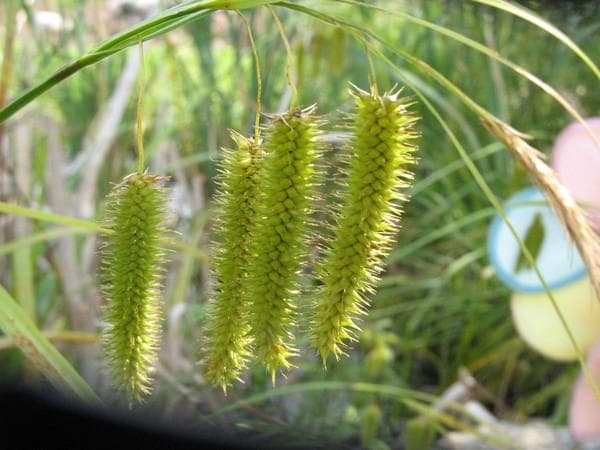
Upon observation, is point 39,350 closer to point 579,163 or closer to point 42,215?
point 42,215

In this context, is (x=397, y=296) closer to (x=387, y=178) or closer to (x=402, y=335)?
(x=402, y=335)

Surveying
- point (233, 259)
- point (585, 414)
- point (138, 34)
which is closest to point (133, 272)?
point (233, 259)

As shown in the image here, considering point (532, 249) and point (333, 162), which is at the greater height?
point (333, 162)

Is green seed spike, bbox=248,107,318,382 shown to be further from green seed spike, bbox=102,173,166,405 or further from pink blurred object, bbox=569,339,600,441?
pink blurred object, bbox=569,339,600,441

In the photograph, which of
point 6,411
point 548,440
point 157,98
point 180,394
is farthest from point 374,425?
point 157,98

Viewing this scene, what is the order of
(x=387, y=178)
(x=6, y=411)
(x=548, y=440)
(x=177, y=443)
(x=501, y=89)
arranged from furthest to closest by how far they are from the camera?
(x=501, y=89), (x=548, y=440), (x=177, y=443), (x=6, y=411), (x=387, y=178)

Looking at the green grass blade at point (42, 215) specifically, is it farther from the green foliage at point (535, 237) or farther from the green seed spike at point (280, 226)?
the green foliage at point (535, 237)
